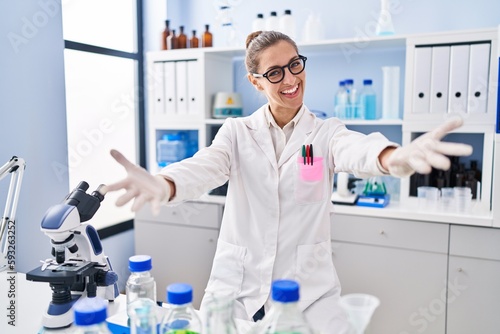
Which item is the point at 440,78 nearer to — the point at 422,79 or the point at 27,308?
the point at 422,79

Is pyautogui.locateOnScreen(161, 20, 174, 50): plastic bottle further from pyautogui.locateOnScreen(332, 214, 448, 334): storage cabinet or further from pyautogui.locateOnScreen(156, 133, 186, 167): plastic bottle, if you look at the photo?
pyautogui.locateOnScreen(332, 214, 448, 334): storage cabinet

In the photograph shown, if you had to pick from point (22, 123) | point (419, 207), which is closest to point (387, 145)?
point (419, 207)

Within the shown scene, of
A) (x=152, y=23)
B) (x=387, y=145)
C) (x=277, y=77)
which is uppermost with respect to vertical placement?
(x=152, y=23)

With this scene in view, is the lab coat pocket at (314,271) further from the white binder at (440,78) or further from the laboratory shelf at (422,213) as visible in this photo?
the white binder at (440,78)

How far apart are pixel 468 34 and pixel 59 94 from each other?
2248 millimetres

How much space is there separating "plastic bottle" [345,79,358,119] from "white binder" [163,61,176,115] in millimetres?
1164

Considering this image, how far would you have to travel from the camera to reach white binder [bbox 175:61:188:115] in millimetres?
3115

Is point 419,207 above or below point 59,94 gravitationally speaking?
below

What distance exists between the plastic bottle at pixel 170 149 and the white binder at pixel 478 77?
1.83 meters

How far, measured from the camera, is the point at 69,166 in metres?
2.80

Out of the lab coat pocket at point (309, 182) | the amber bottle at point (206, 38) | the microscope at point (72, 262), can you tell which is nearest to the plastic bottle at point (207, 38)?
the amber bottle at point (206, 38)

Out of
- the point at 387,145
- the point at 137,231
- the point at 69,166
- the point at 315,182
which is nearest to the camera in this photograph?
the point at 387,145

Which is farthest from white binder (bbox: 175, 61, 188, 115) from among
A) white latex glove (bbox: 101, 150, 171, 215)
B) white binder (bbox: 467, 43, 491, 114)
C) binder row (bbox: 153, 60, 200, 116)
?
Result: white latex glove (bbox: 101, 150, 171, 215)

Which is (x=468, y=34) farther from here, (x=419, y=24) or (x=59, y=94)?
(x=59, y=94)
